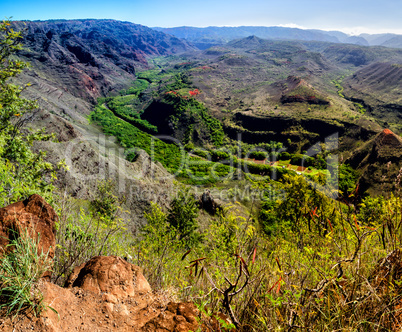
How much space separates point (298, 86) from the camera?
102750 millimetres

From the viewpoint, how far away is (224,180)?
52219 millimetres

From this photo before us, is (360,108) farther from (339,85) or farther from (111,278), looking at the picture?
(111,278)

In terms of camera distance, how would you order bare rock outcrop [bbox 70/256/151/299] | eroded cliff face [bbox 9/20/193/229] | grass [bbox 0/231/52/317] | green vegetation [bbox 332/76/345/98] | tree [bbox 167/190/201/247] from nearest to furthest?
grass [bbox 0/231/52/317] < bare rock outcrop [bbox 70/256/151/299] < tree [bbox 167/190/201/247] < eroded cliff face [bbox 9/20/193/229] < green vegetation [bbox 332/76/345/98]

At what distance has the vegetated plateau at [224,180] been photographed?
2965 mm

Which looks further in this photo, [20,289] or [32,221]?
[32,221]

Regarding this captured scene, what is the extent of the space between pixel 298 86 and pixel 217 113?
40628mm

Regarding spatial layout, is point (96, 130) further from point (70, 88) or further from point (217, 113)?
point (217, 113)

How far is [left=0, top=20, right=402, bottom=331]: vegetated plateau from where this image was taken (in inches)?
117

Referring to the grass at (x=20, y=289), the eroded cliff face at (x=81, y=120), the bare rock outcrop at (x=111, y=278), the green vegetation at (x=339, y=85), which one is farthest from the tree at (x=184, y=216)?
the green vegetation at (x=339, y=85)

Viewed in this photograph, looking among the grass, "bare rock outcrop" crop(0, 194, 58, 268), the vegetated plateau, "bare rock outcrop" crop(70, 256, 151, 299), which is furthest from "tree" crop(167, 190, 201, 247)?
the grass

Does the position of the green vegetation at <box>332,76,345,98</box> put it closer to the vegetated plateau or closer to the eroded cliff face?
Result: the vegetated plateau

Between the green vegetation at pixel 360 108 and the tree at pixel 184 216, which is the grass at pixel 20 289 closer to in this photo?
the tree at pixel 184 216

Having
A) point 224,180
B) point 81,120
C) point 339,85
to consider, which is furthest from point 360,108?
point 81,120

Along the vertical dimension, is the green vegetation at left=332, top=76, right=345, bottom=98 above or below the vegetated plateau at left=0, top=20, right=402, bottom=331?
above
